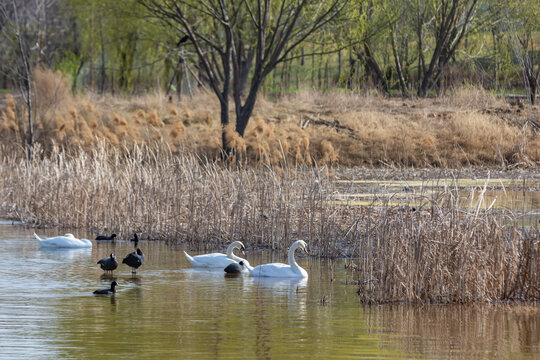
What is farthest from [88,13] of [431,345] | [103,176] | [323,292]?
[431,345]

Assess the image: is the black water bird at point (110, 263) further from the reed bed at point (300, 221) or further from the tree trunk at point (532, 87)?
the tree trunk at point (532, 87)

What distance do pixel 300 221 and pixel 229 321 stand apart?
217 inches

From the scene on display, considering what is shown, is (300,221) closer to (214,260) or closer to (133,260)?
(214,260)

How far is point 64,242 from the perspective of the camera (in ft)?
50.4

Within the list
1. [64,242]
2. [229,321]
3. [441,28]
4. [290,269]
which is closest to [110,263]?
[290,269]

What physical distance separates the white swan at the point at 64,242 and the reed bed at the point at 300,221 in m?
1.47

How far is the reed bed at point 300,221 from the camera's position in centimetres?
1077

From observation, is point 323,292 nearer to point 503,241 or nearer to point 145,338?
point 503,241

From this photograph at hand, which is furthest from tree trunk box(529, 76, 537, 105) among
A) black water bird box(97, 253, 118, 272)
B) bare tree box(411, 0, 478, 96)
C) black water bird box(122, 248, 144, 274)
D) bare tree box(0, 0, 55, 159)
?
black water bird box(97, 253, 118, 272)

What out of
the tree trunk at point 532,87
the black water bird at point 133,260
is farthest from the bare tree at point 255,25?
the black water bird at point 133,260

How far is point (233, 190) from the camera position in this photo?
16203 millimetres

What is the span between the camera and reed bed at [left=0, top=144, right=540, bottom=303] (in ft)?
35.3

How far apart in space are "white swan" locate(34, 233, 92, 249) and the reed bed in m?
1.47

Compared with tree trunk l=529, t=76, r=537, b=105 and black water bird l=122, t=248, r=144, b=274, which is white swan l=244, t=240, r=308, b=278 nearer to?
black water bird l=122, t=248, r=144, b=274
